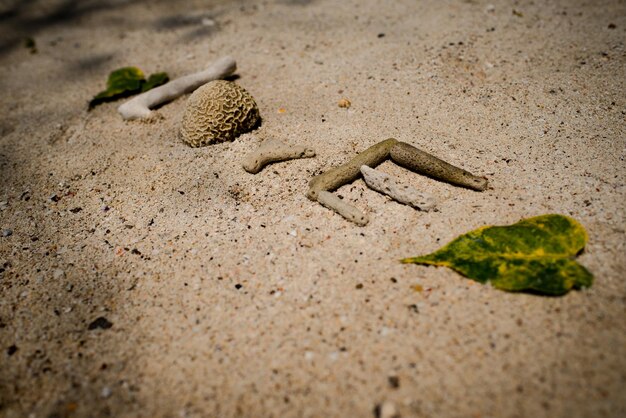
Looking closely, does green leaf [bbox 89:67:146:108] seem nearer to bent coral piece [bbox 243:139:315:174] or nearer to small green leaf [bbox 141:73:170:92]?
small green leaf [bbox 141:73:170:92]

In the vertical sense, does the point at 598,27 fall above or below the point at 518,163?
above

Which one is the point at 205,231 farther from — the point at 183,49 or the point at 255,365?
the point at 183,49

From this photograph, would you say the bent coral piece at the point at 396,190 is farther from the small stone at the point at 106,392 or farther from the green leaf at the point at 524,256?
the small stone at the point at 106,392

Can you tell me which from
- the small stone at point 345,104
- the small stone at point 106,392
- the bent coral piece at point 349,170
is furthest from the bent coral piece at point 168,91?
the small stone at point 106,392

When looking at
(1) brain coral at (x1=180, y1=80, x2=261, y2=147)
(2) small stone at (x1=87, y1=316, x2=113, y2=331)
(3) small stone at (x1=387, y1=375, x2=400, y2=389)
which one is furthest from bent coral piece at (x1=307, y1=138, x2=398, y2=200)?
(2) small stone at (x1=87, y1=316, x2=113, y2=331)

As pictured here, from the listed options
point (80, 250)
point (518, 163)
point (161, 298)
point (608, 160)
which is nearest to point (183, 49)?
point (80, 250)

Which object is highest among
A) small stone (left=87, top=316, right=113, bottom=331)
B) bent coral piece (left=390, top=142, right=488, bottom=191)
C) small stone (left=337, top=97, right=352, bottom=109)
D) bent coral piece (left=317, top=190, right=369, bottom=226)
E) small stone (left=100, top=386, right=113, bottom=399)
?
small stone (left=337, top=97, right=352, bottom=109)

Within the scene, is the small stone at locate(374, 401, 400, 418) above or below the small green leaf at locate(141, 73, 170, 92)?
A: below
